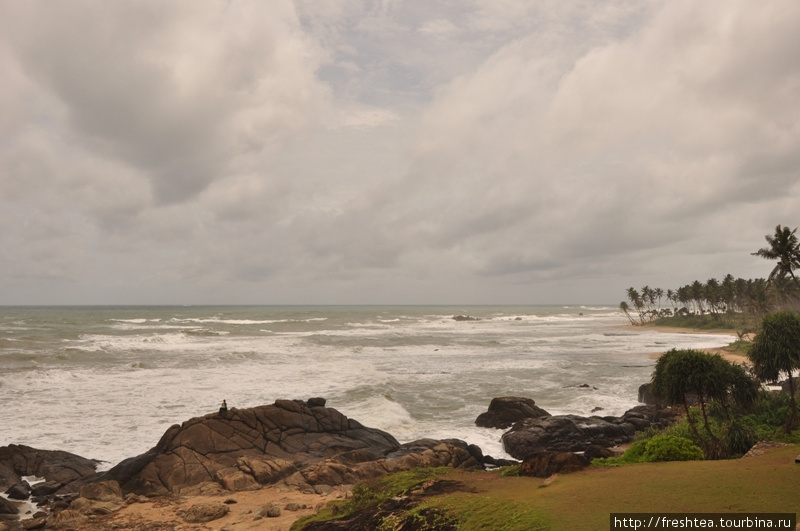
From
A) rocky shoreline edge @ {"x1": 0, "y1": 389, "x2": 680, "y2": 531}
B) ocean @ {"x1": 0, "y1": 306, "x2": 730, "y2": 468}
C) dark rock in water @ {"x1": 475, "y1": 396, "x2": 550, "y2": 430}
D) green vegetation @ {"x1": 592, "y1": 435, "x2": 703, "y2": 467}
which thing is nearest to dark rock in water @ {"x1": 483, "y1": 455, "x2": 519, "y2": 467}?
rocky shoreline edge @ {"x1": 0, "y1": 389, "x2": 680, "y2": 531}

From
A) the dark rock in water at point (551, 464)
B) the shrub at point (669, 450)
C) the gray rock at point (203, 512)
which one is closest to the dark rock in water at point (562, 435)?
the shrub at point (669, 450)

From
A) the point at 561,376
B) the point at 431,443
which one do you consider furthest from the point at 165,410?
the point at 561,376

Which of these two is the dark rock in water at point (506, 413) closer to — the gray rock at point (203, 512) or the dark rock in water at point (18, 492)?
the gray rock at point (203, 512)

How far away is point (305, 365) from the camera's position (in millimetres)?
53094

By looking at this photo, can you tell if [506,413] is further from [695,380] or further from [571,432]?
[695,380]

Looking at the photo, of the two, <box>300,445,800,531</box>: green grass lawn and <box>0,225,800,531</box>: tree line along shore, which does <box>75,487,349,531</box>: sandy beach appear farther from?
<box>300,445,800,531</box>: green grass lawn

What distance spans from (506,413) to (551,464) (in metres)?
14.9

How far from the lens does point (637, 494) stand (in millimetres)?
11594

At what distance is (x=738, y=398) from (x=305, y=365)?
39.9 meters

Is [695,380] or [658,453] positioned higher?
[695,380]

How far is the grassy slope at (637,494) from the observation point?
10242 mm

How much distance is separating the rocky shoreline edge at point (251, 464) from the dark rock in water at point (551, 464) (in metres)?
0.05

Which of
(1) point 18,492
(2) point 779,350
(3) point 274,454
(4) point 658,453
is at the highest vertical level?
(2) point 779,350

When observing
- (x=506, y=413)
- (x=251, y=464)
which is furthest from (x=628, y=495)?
(x=506, y=413)
